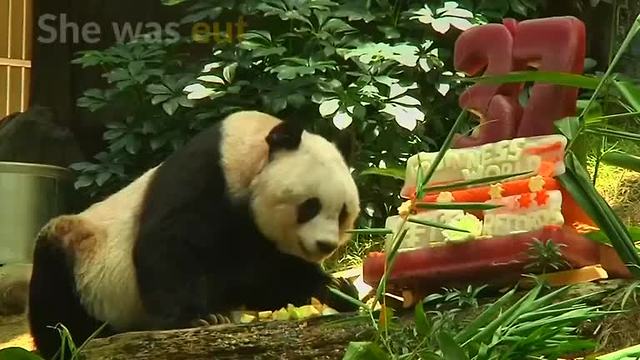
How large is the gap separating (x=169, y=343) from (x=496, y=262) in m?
0.55

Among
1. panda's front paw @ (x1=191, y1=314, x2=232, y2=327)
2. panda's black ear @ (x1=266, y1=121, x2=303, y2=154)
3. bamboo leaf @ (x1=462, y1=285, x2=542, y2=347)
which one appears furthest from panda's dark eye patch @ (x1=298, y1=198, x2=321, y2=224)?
bamboo leaf @ (x1=462, y1=285, x2=542, y2=347)

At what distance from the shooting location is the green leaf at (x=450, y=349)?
A: 3.37ft

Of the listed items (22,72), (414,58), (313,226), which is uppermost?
(414,58)

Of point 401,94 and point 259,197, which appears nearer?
point 259,197

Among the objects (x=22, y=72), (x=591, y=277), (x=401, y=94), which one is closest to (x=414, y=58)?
(x=401, y=94)

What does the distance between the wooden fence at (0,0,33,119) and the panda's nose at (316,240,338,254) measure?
25.5 inches

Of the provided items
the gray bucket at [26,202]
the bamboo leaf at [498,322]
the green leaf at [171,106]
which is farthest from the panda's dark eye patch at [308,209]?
the bamboo leaf at [498,322]

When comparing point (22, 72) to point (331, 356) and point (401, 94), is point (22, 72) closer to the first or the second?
point (401, 94)

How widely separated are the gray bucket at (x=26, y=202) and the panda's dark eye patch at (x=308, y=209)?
0.46 m

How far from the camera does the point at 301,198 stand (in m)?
1.77

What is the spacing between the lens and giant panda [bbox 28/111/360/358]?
1.77m

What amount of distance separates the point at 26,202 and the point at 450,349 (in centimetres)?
114

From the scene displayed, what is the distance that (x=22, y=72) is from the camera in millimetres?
1917

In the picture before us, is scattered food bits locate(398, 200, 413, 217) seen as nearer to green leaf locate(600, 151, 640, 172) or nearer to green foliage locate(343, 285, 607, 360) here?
green foliage locate(343, 285, 607, 360)
